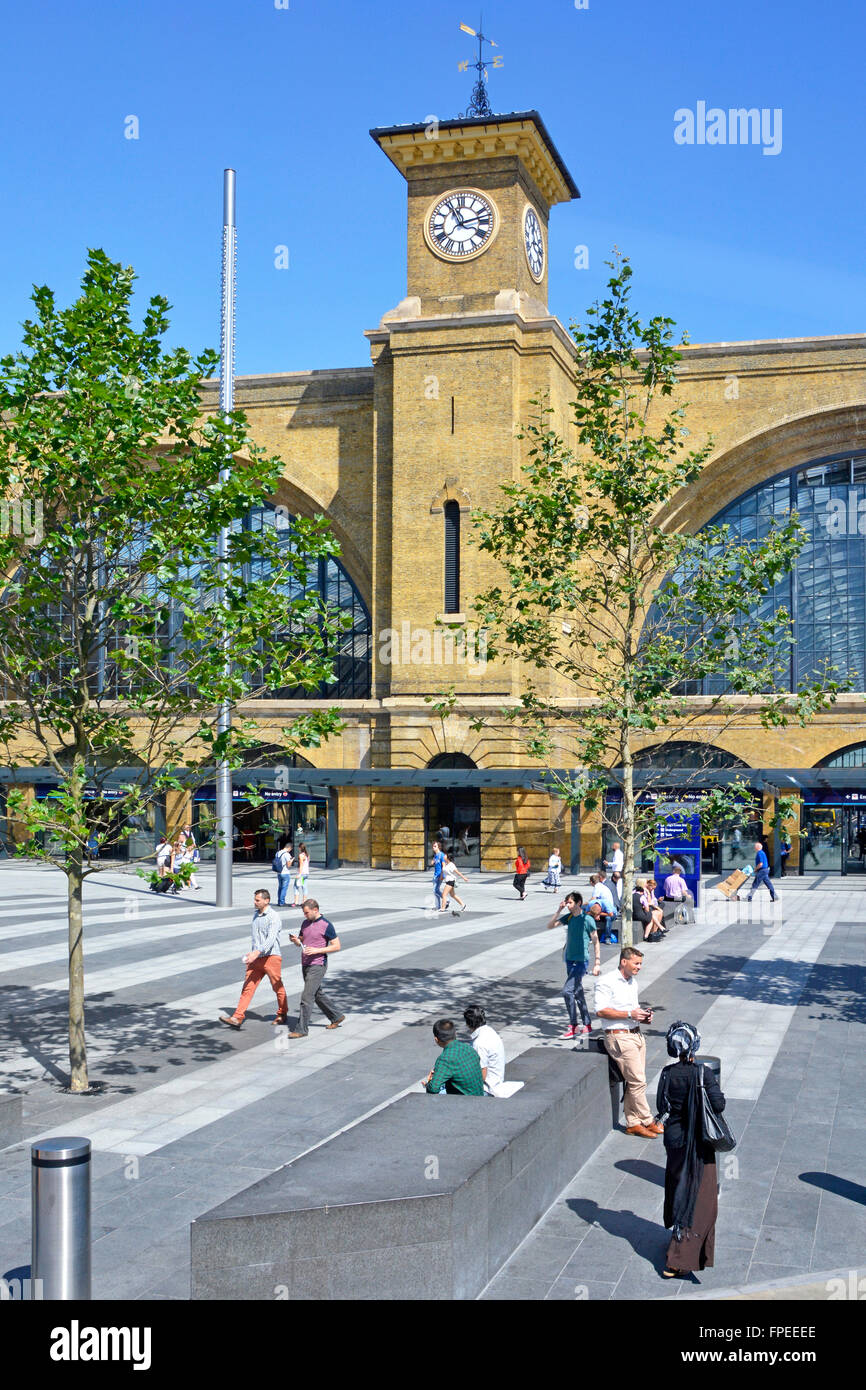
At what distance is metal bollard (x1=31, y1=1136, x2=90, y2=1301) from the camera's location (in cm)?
660

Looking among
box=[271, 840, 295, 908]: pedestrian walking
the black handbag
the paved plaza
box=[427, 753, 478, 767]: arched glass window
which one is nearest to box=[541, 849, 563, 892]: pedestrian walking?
box=[427, 753, 478, 767]: arched glass window

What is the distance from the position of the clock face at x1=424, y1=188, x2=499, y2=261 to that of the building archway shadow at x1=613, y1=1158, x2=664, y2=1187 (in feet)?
111

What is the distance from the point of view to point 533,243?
134ft

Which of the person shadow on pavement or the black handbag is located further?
the person shadow on pavement

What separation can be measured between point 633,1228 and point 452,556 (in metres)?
31.2

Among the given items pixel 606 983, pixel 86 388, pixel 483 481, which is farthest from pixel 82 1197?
pixel 483 481

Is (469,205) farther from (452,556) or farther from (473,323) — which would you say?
(452,556)

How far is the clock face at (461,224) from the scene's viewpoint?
39156mm

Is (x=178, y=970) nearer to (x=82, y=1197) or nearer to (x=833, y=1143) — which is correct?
(x=833, y=1143)

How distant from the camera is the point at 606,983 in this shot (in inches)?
428

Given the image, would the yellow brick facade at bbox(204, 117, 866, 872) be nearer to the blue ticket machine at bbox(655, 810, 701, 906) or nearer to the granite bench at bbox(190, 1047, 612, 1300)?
the blue ticket machine at bbox(655, 810, 701, 906)

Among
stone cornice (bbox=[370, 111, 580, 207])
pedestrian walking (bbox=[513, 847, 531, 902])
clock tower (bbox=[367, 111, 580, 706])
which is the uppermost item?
stone cornice (bbox=[370, 111, 580, 207])
